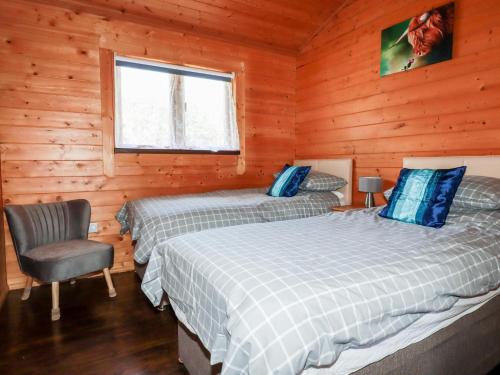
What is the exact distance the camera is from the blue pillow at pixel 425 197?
6.23ft

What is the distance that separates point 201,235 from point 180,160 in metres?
1.92

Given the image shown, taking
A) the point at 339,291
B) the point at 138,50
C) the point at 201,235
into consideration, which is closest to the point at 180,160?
the point at 138,50

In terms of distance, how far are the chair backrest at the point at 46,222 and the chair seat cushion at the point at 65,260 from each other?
0.11 m

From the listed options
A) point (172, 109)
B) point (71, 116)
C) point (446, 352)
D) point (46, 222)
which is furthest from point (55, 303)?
point (446, 352)

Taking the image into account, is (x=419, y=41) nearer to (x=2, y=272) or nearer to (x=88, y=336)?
(x=88, y=336)

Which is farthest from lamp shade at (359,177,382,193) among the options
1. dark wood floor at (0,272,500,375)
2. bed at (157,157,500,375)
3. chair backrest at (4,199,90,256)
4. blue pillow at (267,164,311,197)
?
chair backrest at (4,199,90,256)

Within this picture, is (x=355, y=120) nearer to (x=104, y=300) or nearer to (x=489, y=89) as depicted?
(x=489, y=89)

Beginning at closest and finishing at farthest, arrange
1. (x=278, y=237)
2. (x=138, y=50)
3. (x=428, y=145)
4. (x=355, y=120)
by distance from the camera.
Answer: (x=278, y=237) < (x=428, y=145) < (x=138, y=50) < (x=355, y=120)

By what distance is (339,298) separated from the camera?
99 cm

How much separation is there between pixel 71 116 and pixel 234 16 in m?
1.95

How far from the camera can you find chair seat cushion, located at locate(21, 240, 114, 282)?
2145mm

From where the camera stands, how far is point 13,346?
1.84 meters

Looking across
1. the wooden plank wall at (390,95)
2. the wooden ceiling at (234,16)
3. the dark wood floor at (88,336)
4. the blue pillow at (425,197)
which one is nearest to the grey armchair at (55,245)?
the dark wood floor at (88,336)

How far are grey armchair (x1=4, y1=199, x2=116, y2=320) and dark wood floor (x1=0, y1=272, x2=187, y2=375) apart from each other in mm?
140
